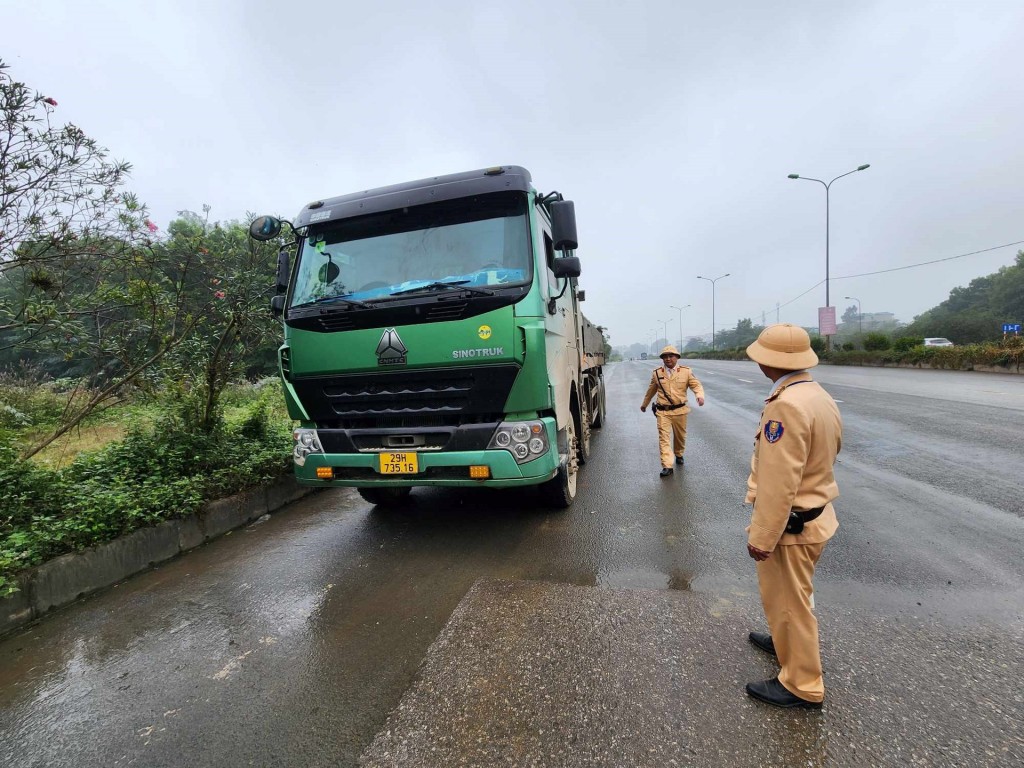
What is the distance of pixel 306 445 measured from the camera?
396 cm

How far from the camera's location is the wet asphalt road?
81.7 inches

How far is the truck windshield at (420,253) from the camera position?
3.73m

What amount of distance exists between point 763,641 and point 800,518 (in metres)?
0.84

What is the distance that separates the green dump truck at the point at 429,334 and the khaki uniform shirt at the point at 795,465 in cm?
174

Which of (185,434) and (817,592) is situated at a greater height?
(185,434)

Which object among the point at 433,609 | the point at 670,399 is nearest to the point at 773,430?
the point at 433,609

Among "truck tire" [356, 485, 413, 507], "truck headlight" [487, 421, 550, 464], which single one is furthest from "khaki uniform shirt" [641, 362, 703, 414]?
"truck tire" [356, 485, 413, 507]

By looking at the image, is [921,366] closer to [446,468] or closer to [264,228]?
[446,468]

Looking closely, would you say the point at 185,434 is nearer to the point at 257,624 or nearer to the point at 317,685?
the point at 257,624

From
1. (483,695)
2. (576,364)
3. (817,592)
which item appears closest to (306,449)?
(483,695)

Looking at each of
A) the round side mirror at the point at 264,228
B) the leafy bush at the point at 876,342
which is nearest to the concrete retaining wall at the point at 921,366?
the leafy bush at the point at 876,342

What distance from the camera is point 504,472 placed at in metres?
3.53

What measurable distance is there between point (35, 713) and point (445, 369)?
2.75 metres

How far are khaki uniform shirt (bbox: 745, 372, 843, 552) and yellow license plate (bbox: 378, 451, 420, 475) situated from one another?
7.67 ft
